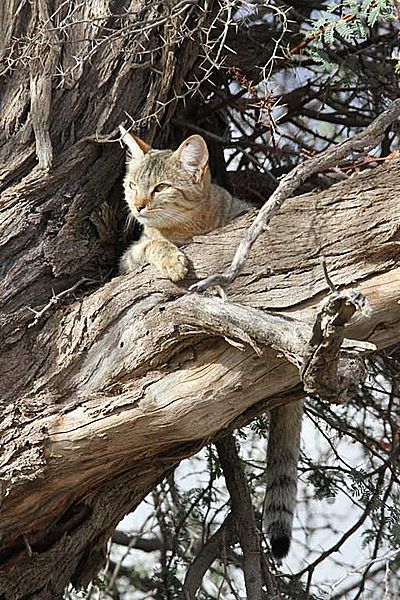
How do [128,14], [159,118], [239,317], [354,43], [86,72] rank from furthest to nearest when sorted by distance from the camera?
1. [354,43]
2. [159,118]
3. [86,72]
4. [128,14]
5. [239,317]

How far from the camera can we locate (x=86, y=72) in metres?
2.82

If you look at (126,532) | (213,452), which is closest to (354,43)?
(213,452)

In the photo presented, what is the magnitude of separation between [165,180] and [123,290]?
750 mm

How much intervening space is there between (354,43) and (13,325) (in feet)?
5.53

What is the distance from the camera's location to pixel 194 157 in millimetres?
3152

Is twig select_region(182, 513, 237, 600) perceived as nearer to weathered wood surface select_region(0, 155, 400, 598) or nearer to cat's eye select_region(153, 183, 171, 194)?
weathered wood surface select_region(0, 155, 400, 598)

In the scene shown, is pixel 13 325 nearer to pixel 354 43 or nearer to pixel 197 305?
pixel 197 305

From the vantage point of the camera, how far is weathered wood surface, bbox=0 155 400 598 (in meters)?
2.34

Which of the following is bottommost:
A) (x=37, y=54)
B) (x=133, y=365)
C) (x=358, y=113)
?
(x=133, y=365)

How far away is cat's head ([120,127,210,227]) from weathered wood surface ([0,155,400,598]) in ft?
1.61

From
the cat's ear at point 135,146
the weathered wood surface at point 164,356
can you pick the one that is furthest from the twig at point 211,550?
the cat's ear at point 135,146

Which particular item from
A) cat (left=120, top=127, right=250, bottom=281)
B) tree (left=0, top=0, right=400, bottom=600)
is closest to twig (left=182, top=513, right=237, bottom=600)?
tree (left=0, top=0, right=400, bottom=600)

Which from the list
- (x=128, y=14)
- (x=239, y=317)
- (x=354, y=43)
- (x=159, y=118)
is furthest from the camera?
(x=354, y=43)

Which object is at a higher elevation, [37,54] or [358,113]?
[358,113]
